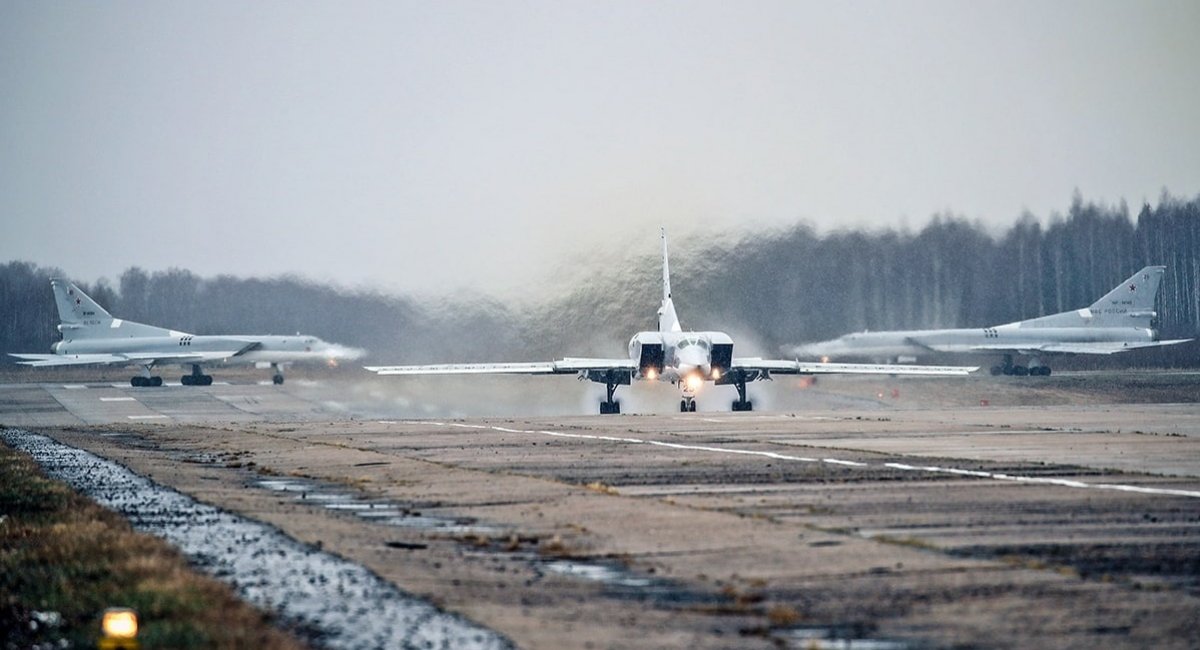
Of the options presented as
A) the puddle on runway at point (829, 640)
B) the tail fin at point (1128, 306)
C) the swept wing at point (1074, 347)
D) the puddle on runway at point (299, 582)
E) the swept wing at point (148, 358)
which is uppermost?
the tail fin at point (1128, 306)

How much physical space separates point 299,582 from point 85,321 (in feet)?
277

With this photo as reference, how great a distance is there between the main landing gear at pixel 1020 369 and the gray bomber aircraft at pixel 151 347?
117 feet

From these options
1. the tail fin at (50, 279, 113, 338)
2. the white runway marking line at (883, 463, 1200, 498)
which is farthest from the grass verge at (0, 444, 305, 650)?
the tail fin at (50, 279, 113, 338)

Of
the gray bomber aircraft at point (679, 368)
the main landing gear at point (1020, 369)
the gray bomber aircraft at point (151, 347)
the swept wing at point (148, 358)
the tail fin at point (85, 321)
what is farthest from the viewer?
the tail fin at point (85, 321)

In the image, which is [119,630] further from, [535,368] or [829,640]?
[535,368]

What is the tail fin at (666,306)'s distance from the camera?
52.6 metres

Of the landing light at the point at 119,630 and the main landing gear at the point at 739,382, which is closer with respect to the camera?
the landing light at the point at 119,630

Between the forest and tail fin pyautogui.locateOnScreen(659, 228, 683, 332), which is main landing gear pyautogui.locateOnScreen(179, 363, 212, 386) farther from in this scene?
tail fin pyautogui.locateOnScreen(659, 228, 683, 332)

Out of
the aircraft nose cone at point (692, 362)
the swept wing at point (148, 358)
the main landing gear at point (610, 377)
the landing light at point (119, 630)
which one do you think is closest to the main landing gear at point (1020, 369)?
the main landing gear at point (610, 377)

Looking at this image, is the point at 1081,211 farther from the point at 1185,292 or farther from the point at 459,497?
the point at 459,497

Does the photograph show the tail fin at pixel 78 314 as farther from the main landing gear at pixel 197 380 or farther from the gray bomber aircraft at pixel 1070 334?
the gray bomber aircraft at pixel 1070 334

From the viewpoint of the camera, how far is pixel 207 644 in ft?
25.1

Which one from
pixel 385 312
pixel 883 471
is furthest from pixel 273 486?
pixel 385 312

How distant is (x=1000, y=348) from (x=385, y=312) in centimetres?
3284
